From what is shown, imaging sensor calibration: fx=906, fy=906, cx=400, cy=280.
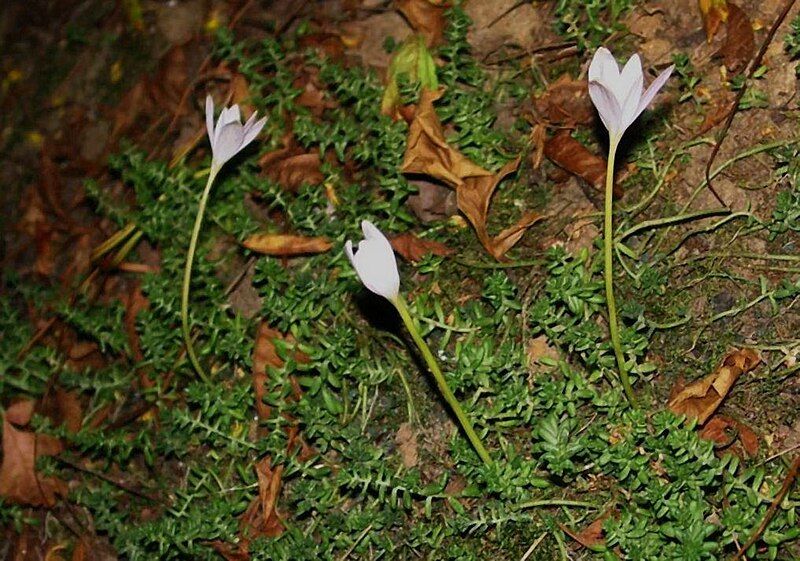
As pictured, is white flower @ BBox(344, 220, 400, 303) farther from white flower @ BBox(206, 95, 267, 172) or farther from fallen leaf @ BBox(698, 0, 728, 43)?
fallen leaf @ BBox(698, 0, 728, 43)

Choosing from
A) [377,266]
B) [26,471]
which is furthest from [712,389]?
[26,471]

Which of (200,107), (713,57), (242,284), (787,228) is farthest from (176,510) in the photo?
(713,57)

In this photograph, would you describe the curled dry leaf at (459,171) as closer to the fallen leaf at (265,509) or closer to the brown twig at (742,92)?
the brown twig at (742,92)

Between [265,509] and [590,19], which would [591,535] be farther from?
[590,19]

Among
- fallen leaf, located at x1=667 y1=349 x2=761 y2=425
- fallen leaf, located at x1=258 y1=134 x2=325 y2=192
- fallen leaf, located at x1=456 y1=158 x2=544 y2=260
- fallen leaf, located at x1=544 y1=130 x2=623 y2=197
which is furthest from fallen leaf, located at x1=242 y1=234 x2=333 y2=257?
fallen leaf, located at x1=667 y1=349 x2=761 y2=425

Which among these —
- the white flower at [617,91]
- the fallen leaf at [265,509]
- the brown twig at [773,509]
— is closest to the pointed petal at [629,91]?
the white flower at [617,91]

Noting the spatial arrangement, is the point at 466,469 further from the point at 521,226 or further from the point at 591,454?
the point at 521,226
